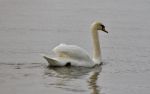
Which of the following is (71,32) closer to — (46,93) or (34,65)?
(34,65)

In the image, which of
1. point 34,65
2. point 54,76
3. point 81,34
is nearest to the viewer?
point 54,76

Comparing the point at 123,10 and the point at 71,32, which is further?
the point at 123,10

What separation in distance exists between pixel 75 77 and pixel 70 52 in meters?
Result: 1.20

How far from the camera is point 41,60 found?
17906mm

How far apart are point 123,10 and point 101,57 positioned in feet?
41.7

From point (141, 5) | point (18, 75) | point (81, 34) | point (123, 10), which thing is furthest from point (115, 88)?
point (141, 5)

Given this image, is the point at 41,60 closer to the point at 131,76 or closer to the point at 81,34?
the point at 131,76

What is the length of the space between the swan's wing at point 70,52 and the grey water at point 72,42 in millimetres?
330

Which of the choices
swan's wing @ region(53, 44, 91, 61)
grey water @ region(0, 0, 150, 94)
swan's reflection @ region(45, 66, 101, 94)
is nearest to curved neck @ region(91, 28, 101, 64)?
grey water @ region(0, 0, 150, 94)

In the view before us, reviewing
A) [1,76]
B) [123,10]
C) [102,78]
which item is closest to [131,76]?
[102,78]

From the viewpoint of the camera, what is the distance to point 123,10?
31.1 metres

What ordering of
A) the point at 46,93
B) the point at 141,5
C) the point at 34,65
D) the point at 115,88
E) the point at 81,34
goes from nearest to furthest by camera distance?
the point at 46,93 < the point at 115,88 < the point at 34,65 < the point at 81,34 < the point at 141,5

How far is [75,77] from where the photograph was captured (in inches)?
628

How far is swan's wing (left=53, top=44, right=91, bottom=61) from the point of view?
16.9m
